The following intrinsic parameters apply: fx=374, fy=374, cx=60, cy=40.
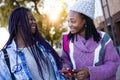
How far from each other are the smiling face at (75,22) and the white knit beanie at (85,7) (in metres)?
0.05

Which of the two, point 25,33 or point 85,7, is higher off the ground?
point 85,7

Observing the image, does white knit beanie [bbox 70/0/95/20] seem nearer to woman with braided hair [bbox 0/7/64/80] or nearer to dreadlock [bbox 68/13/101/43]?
dreadlock [bbox 68/13/101/43]

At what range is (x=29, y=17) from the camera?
3785 millimetres

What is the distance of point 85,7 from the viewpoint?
3857 millimetres

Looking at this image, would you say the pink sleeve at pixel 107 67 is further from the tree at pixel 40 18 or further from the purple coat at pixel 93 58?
the tree at pixel 40 18

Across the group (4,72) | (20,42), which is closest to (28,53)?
(20,42)

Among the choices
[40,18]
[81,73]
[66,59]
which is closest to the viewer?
[81,73]

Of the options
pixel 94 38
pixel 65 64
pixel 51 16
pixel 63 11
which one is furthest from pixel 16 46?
pixel 63 11

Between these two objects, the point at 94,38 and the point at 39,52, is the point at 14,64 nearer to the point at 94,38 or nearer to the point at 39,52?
the point at 39,52

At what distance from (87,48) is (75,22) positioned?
0.29m

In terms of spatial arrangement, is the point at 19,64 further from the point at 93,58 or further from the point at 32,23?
the point at 93,58

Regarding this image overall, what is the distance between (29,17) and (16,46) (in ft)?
1.06

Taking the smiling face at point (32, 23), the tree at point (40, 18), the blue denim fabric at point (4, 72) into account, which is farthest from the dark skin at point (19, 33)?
the tree at point (40, 18)

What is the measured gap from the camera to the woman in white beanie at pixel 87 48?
3699mm
